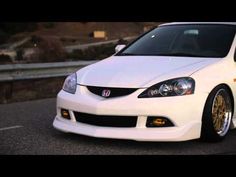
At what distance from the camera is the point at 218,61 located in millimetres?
6902

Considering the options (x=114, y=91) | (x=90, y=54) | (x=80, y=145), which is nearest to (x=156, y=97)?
(x=114, y=91)

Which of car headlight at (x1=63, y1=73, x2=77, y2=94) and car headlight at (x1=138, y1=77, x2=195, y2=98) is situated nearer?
car headlight at (x1=138, y1=77, x2=195, y2=98)

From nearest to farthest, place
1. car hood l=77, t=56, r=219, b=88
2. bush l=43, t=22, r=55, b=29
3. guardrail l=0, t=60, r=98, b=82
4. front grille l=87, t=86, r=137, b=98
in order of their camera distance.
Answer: front grille l=87, t=86, r=137, b=98 → car hood l=77, t=56, r=219, b=88 → guardrail l=0, t=60, r=98, b=82 → bush l=43, t=22, r=55, b=29

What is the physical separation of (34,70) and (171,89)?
5.54 meters

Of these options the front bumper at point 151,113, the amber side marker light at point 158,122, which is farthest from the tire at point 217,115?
the amber side marker light at point 158,122

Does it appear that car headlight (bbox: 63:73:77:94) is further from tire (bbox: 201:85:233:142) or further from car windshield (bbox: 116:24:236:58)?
tire (bbox: 201:85:233:142)

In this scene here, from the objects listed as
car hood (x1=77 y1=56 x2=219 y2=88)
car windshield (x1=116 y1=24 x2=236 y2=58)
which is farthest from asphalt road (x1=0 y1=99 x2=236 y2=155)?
car windshield (x1=116 y1=24 x2=236 y2=58)

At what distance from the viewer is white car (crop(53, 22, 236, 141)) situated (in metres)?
6.19

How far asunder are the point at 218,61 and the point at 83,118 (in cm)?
180

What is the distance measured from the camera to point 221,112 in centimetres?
675

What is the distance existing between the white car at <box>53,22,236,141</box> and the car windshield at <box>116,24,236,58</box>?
0.09 feet

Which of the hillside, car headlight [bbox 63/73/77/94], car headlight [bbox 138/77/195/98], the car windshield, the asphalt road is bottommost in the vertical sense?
the hillside

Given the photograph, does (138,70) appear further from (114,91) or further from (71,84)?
(71,84)
